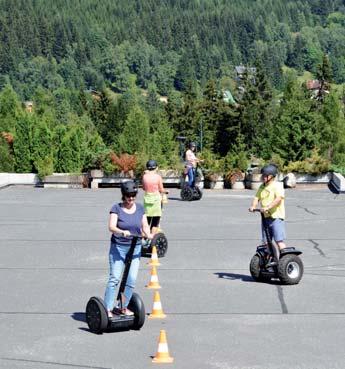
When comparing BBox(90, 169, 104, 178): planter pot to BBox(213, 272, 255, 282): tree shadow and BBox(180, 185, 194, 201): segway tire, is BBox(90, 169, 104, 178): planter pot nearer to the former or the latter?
BBox(180, 185, 194, 201): segway tire

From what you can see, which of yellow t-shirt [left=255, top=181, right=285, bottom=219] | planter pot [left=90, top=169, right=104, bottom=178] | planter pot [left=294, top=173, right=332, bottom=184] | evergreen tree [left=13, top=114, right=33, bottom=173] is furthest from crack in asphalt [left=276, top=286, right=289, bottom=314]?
evergreen tree [left=13, top=114, right=33, bottom=173]

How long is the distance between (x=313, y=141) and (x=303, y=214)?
15.0 m

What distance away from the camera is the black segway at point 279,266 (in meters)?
12.5

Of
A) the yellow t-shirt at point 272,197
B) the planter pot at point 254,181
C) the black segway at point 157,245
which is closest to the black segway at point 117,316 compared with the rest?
the yellow t-shirt at point 272,197

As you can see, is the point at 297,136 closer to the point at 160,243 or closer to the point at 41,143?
the point at 41,143

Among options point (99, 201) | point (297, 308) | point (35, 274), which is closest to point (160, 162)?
point (99, 201)

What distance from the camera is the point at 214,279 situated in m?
13.3

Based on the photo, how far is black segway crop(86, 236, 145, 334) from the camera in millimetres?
9445

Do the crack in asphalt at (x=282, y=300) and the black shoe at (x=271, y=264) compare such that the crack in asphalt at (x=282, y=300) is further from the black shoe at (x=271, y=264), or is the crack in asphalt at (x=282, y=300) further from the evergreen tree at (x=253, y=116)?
the evergreen tree at (x=253, y=116)

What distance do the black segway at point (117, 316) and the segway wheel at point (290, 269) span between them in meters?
3.40

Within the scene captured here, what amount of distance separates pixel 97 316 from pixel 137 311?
0.46 metres

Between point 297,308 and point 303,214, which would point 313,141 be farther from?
point 297,308

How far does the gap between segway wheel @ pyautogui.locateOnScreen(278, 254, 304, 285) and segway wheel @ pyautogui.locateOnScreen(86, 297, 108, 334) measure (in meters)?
3.77

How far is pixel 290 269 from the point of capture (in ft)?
41.6
